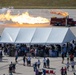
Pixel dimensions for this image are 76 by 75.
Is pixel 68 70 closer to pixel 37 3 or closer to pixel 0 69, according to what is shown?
pixel 0 69

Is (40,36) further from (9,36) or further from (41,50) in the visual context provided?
(9,36)

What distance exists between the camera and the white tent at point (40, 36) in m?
41.2

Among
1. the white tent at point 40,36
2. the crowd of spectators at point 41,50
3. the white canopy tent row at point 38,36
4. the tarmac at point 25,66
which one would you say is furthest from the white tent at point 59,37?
the tarmac at point 25,66

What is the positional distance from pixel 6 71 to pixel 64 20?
3177 cm

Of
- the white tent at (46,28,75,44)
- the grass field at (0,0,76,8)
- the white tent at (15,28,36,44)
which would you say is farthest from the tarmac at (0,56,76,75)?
the grass field at (0,0,76,8)

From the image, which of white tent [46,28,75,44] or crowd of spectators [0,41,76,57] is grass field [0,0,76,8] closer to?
white tent [46,28,75,44]

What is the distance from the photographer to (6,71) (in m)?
35.1

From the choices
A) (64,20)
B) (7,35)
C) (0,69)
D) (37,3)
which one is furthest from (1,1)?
(0,69)

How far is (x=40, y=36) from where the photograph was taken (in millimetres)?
41625

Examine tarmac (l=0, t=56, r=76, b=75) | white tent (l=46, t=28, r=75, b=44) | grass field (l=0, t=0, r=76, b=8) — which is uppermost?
grass field (l=0, t=0, r=76, b=8)

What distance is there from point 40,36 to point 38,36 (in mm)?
202

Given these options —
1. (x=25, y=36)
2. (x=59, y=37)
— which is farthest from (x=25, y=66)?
(x=59, y=37)

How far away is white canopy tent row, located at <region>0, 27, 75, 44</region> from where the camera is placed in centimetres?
4112

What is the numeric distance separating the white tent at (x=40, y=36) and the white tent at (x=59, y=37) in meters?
0.41
